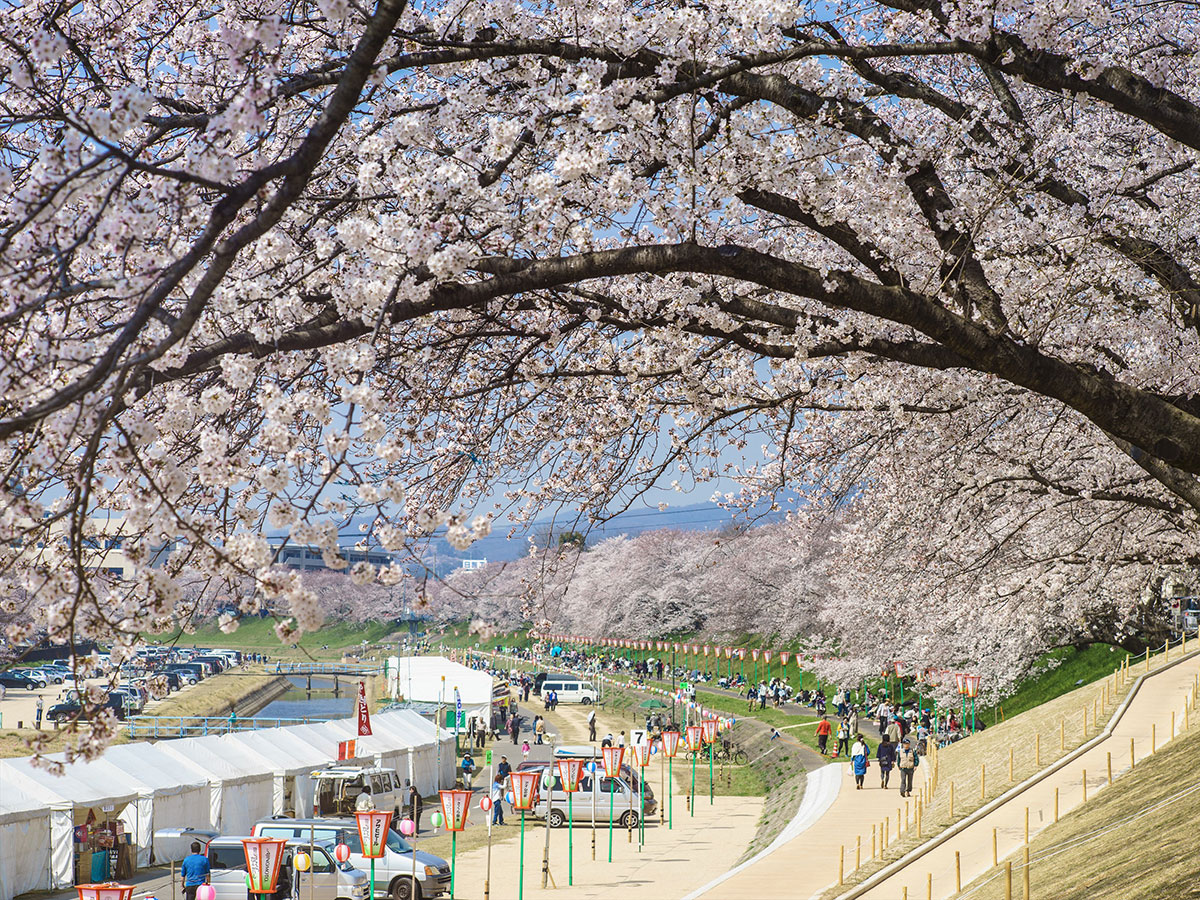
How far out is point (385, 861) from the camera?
60.4ft

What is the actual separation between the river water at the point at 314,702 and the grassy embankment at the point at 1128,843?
38198 millimetres

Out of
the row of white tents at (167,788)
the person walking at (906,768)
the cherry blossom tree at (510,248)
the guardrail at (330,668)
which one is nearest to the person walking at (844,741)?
the person walking at (906,768)

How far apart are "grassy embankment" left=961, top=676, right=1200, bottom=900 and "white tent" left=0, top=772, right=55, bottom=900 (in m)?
14.6

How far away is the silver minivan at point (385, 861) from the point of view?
59.7 ft

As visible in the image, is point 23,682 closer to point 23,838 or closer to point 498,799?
point 498,799

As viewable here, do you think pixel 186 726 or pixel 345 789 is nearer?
pixel 345 789

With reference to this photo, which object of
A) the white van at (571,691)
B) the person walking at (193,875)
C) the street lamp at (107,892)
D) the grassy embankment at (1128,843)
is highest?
the grassy embankment at (1128,843)

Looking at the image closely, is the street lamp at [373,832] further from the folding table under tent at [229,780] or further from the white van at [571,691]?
the white van at [571,691]

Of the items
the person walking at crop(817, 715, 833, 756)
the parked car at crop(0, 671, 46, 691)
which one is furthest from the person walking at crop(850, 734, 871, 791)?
the parked car at crop(0, 671, 46, 691)

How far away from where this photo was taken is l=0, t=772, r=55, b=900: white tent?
17766 millimetres

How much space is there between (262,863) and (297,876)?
1912 mm

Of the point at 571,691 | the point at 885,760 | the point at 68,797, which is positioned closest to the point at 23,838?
the point at 68,797

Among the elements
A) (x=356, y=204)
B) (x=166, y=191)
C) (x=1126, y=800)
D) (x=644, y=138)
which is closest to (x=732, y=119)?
(x=644, y=138)

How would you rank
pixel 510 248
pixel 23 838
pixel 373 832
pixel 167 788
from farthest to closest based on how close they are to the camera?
pixel 167 788 → pixel 23 838 → pixel 373 832 → pixel 510 248
